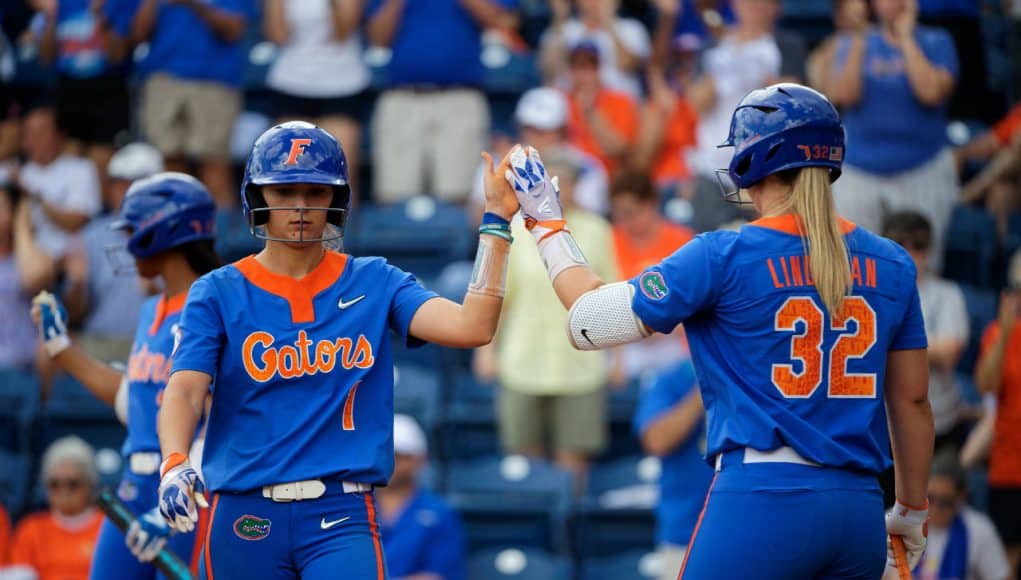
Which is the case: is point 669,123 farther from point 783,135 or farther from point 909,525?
point 783,135

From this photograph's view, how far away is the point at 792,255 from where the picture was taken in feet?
14.2

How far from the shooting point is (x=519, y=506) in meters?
8.91

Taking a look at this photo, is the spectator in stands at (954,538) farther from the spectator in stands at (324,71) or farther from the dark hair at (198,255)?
the spectator in stands at (324,71)

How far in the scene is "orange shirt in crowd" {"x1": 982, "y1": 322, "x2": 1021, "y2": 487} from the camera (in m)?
8.34

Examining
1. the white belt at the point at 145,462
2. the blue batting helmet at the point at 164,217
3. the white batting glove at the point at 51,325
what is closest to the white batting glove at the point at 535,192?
the blue batting helmet at the point at 164,217

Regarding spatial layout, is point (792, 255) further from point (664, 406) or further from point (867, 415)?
point (664, 406)

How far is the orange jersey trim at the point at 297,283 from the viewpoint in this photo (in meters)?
4.71

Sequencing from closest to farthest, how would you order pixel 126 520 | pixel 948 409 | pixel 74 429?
pixel 126 520 → pixel 948 409 → pixel 74 429

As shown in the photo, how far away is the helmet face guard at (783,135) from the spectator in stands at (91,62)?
835cm

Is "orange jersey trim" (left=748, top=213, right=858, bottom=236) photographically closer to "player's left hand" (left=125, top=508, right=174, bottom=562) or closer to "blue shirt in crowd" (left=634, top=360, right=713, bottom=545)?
"player's left hand" (left=125, top=508, right=174, bottom=562)

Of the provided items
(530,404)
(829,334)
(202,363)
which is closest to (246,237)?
(530,404)

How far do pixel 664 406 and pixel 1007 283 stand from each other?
4.10m

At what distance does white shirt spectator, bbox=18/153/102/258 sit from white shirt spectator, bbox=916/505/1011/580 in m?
6.37

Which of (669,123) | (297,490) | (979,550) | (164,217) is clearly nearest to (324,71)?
(669,123)
